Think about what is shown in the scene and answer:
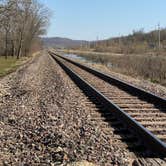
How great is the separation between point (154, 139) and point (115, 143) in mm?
787

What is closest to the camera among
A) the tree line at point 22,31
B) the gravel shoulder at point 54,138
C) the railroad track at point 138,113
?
the gravel shoulder at point 54,138

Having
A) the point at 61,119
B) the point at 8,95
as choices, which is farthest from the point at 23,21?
the point at 61,119

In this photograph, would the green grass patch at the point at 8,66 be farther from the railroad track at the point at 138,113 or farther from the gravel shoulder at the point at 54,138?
the gravel shoulder at the point at 54,138

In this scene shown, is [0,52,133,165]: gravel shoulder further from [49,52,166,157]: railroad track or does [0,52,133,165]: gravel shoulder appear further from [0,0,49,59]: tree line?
[0,0,49,59]: tree line

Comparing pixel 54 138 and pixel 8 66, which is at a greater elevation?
pixel 8 66

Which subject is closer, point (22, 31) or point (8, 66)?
point (8, 66)

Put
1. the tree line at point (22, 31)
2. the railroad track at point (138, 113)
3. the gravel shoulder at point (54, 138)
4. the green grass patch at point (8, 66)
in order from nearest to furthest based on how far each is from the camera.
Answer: the gravel shoulder at point (54, 138)
the railroad track at point (138, 113)
the green grass patch at point (8, 66)
the tree line at point (22, 31)

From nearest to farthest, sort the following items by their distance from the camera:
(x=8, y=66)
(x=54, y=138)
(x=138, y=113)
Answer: (x=54, y=138) < (x=138, y=113) < (x=8, y=66)

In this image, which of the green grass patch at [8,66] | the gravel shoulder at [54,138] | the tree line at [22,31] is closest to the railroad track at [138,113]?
the gravel shoulder at [54,138]

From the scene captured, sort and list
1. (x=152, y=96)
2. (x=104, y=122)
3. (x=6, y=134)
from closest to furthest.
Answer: (x=6, y=134)
(x=104, y=122)
(x=152, y=96)

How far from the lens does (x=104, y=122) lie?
31.3 ft

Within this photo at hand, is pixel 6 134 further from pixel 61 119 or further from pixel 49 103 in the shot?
pixel 49 103

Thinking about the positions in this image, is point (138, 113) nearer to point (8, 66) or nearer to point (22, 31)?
point (8, 66)

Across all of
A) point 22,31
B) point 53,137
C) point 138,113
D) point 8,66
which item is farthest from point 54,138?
point 22,31
